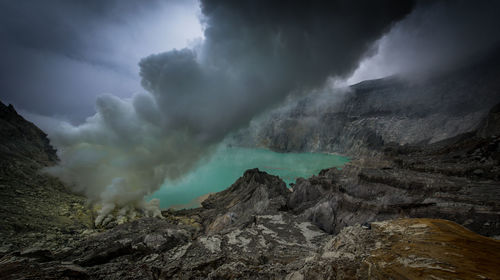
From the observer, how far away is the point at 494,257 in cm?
337

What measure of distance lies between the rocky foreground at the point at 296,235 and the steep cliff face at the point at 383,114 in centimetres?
6622

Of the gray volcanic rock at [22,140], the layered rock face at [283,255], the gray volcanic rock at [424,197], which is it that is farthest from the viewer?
the gray volcanic rock at [22,140]

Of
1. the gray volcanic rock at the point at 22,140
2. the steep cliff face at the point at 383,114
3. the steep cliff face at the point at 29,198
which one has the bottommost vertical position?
the steep cliff face at the point at 29,198

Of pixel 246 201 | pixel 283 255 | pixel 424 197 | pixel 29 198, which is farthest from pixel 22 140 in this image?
pixel 424 197

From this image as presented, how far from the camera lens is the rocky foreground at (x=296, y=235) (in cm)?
406

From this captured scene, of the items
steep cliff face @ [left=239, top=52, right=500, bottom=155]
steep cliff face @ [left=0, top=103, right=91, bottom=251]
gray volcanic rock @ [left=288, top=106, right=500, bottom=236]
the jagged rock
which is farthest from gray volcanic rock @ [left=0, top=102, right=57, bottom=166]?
steep cliff face @ [left=239, top=52, right=500, bottom=155]

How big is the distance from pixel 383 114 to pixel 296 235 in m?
121

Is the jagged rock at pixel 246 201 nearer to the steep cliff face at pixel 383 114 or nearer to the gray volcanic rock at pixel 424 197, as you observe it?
the gray volcanic rock at pixel 424 197

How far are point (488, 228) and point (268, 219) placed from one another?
10.4 meters

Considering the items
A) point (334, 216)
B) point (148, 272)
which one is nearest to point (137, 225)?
point (148, 272)

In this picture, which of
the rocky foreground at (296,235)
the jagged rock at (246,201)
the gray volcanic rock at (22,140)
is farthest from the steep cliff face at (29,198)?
the jagged rock at (246,201)

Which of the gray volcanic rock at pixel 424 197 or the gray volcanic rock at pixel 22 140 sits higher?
the gray volcanic rock at pixel 22 140

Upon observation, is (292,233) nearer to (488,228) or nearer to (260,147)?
(488,228)

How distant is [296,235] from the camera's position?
10.9 metres
